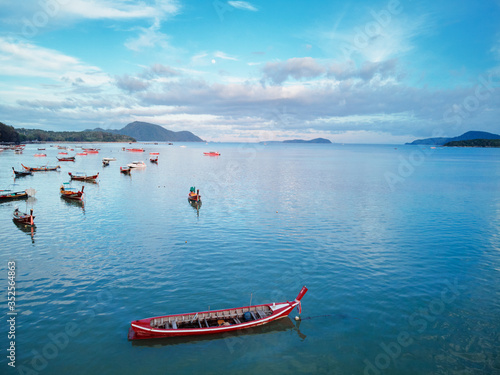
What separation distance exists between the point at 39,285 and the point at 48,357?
10.6 meters

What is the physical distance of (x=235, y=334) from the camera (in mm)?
22172

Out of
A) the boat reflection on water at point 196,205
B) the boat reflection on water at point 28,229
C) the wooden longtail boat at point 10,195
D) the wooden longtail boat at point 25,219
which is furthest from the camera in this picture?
the wooden longtail boat at point 10,195

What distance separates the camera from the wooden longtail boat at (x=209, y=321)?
832 inches

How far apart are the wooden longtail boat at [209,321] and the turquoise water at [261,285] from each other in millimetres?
705

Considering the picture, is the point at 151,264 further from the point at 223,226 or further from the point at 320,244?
the point at 320,244

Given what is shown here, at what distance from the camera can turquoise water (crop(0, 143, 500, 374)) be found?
20078 mm

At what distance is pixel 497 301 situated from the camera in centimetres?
2692

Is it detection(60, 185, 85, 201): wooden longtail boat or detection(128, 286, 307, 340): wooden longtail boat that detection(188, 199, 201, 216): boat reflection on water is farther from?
detection(128, 286, 307, 340): wooden longtail boat

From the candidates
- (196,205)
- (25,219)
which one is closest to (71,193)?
(25,219)

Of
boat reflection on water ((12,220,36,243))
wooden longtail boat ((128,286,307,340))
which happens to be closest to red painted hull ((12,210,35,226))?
boat reflection on water ((12,220,36,243))

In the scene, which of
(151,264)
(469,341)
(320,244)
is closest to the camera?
(469,341)

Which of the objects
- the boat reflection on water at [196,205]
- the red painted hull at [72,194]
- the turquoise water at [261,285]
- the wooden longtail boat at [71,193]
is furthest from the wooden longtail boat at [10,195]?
the boat reflection on water at [196,205]

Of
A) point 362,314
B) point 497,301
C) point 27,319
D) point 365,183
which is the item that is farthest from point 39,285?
point 365,183

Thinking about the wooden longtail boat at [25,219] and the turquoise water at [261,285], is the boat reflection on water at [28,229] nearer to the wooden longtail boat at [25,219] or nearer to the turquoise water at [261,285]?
the wooden longtail boat at [25,219]
